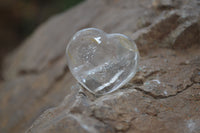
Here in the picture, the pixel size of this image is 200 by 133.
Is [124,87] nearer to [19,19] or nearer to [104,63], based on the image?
[104,63]

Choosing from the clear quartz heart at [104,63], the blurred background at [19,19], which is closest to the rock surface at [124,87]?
the clear quartz heart at [104,63]

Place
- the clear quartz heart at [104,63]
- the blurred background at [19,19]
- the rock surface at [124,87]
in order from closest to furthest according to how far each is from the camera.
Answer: the rock surface at [124,87]
the clear quartz heart at [104,63]
the blurred background at [19,19]

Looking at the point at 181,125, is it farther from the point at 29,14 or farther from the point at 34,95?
the point at 29,14

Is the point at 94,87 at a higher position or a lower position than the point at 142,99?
higher

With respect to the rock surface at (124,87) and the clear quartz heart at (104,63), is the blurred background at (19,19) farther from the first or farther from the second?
the clear quartz heart at (104,63)

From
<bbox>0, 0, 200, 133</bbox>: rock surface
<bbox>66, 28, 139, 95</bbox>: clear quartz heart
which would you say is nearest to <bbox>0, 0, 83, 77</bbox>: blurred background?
<bbox>0, 0, 200, 133</bbox>: rock surface

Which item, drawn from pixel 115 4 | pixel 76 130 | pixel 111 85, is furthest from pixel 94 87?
pixel 115 4
